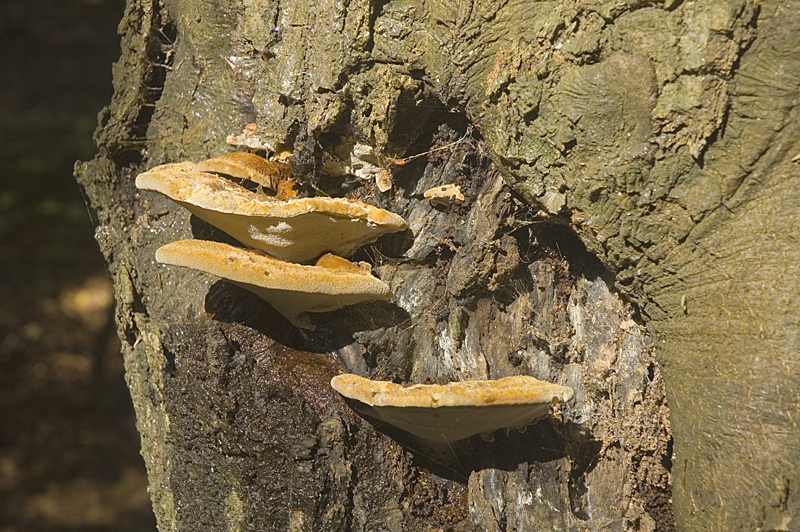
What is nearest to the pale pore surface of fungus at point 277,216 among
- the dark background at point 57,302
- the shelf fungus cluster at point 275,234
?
the shelf fungus cluster at point 275,234

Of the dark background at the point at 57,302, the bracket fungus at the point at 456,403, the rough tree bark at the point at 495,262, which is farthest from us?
the dark background at the point at 57,302

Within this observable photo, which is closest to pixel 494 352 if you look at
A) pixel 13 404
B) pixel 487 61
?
pixel 487 61

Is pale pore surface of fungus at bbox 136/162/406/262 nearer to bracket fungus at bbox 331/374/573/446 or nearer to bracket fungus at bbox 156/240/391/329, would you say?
bracket fungus at bbox 156/240/391/329

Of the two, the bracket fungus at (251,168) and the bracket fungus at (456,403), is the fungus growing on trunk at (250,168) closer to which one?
the bracket fungus at (251,168)

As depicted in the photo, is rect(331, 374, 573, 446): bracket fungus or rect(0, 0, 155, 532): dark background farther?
rect(0, 0, 155, 532): dark background

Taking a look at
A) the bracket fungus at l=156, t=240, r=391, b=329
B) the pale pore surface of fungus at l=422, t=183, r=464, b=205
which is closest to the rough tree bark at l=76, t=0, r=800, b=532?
the pale pore surface of fungus at l=422, t=183, r=464, b=205
